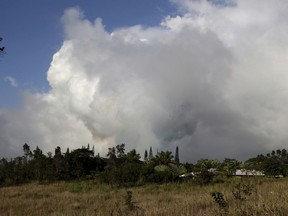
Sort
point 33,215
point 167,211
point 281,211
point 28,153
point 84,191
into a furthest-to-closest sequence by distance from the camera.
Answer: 1. point 28,153
2. point 84,191
3. point 33,215
4. point 167,211
5. point 281,211

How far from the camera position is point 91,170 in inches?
1943

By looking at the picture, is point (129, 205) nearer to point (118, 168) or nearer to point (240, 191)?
point (240, 191)

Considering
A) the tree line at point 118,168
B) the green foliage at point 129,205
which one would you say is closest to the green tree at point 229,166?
the tree line at point 118,168

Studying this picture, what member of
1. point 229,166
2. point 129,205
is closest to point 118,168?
point 229,166

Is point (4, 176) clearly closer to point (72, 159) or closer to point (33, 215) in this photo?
point (72, 159)

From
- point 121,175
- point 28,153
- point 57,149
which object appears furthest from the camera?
point 28,153

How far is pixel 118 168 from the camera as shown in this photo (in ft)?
133

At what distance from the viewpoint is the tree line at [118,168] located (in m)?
38.4

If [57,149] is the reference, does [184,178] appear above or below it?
below

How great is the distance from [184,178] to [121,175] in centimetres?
590

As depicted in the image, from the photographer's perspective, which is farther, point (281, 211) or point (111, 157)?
point (111, 157)

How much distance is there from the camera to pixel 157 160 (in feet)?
156

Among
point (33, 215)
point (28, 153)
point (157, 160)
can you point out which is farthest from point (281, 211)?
point (28, 153)

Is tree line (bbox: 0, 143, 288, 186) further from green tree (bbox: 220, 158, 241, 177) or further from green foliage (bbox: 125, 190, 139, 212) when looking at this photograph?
green foliage (bbox: 125, 190, 139, 212)
